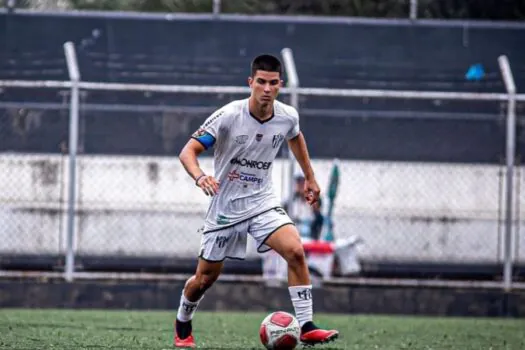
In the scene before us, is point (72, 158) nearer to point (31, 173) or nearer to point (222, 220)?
point (31, 173)

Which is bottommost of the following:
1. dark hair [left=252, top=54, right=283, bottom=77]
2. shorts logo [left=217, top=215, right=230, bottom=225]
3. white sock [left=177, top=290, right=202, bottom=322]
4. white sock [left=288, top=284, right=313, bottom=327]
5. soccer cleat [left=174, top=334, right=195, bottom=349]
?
soccer cleat [left=174, top=334, right=195, bottom=349]

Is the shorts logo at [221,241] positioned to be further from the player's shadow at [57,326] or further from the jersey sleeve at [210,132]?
the player's shadow at [57,326]

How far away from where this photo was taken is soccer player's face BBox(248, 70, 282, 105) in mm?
7719

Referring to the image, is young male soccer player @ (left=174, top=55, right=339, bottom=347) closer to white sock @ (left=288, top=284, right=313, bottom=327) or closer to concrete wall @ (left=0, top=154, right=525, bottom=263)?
white sock @ (left=288, top=284, right=313, bottom=327)

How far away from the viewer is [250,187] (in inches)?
313

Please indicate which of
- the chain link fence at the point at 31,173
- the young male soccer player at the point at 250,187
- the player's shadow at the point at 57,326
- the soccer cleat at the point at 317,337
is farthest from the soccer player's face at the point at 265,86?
the chain link fence at the point at 31,173

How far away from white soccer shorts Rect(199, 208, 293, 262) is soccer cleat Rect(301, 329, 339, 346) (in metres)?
0.73

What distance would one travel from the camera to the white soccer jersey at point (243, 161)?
309 inches

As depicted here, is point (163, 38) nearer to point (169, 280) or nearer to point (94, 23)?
point (94, 23)

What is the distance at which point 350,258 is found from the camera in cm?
1444

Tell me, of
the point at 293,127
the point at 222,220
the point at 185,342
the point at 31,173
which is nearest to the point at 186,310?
the point at 185,342

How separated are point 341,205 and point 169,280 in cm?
284

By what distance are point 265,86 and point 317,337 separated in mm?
1645

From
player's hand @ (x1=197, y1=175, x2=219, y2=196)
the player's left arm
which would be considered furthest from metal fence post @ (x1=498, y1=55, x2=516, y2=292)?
player's hand @ (x1=197, y1=175, x2=219, y2=196)
